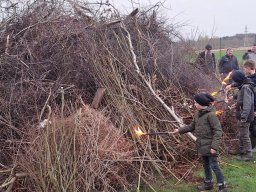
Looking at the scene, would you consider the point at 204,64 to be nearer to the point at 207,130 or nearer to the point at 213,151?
the point at 207,130

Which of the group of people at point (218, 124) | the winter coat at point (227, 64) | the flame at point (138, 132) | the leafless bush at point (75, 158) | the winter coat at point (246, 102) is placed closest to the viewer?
the leafless bush at point (75, 158)

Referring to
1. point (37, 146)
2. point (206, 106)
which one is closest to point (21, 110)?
point (37, 146)

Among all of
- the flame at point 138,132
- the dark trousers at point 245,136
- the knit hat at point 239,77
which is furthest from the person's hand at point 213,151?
the knit hat at point 239,77

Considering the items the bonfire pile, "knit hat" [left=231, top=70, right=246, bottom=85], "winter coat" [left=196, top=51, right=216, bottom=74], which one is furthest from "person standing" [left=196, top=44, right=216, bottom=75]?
"knit hat" [left=231, top=70, right=246, bottom=85]

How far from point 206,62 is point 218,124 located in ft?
18.9

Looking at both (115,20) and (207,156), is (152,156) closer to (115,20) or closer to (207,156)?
(207,156)

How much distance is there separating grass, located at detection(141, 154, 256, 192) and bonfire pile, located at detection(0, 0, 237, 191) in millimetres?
217

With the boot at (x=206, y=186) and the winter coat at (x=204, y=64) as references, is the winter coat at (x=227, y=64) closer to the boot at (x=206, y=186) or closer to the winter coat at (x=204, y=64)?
the winter coat at (x=204, y=64)

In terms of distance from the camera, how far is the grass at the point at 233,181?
17.3 feet

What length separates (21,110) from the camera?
5809 mm

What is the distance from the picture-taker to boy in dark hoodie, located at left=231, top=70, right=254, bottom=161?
639cm

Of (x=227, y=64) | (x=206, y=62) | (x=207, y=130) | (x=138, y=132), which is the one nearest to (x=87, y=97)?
(x=138, y=132)

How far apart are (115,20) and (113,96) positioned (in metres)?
2.34

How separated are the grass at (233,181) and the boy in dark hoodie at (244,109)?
332 mm
